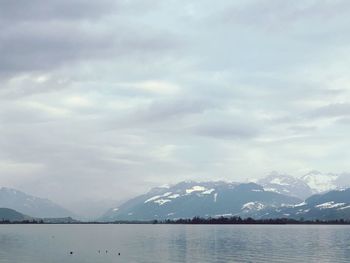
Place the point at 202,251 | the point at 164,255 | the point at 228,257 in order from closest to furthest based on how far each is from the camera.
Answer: the point at 228,257 → the point at 164,255 → the point at 202,251

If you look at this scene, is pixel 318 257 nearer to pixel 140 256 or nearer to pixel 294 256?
pixel 294 256

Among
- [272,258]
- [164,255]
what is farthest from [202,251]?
[272,258]

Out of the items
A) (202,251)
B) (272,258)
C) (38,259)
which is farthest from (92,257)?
(272,258)

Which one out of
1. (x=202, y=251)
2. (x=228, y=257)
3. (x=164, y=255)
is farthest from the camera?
(x=202, y=251)

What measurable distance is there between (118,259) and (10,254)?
133 feet

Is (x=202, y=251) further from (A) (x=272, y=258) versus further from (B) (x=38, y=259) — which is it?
(B) (x=38, y=259)

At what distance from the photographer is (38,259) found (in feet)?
492

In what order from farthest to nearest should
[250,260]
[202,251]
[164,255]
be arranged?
[202,251] < [164,255] < [250,260]

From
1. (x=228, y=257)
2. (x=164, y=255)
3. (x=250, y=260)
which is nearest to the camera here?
(x=250, y=260)

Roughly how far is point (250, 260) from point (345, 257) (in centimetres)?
3419

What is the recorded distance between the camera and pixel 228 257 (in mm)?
157250

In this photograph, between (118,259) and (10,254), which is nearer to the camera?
(118,259)

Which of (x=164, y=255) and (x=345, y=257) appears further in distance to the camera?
(x=164, y=255)

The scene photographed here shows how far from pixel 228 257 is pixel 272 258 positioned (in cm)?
1420
